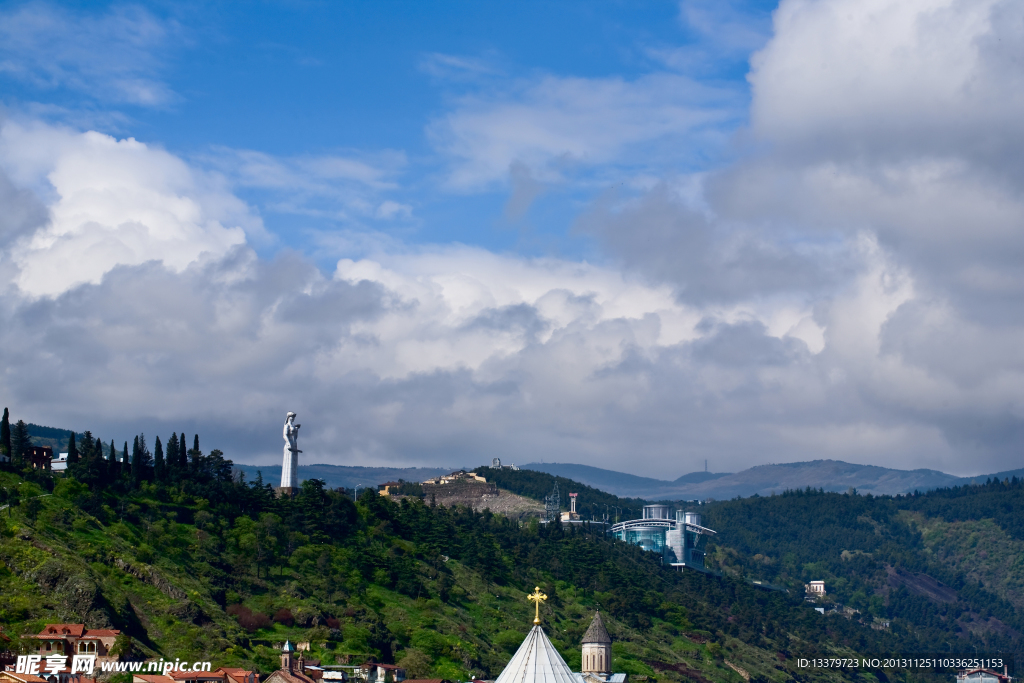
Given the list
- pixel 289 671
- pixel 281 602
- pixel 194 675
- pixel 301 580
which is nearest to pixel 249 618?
pixel 281 602

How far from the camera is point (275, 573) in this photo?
5492 inches

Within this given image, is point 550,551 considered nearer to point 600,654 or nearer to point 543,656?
point 600,654

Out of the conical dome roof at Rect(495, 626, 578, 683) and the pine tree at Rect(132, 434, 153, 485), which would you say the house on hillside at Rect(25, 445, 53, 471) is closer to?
the pine tree at Rect(132, 434, 153, 485)

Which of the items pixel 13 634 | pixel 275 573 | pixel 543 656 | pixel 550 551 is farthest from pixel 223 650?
pixel 550 551

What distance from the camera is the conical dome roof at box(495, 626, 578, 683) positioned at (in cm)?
6519

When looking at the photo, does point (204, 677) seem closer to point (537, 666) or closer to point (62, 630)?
point (62, 630)

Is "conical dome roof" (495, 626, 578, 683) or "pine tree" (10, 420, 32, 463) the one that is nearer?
"conical dome roof" (495, 626, 578, 683)

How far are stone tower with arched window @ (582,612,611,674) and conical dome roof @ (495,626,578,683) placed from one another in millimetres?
37983

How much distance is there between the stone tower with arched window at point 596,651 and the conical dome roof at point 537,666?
3798 cm

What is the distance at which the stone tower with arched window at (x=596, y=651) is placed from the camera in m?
104

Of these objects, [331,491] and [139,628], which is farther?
[331,491]

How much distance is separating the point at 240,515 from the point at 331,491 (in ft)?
64.6

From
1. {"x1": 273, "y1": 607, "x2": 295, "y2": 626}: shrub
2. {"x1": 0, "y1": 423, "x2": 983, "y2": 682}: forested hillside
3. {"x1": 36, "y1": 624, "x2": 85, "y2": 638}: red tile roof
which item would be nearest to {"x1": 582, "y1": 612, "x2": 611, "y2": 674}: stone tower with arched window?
{"x1": 0, "y1": 423, "x2": 983, "y2": 682}: forested hillside

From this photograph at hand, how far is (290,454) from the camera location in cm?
17425
